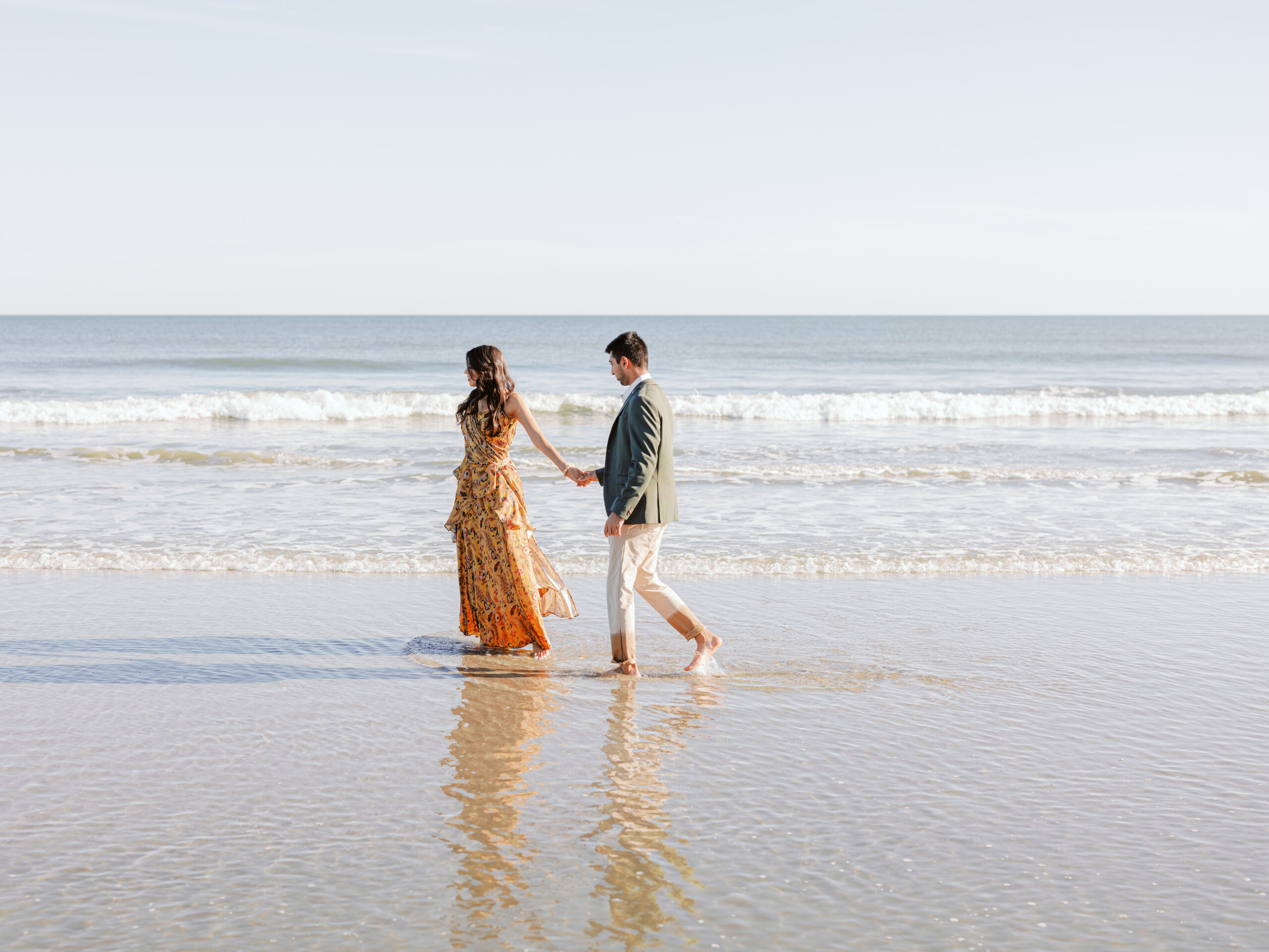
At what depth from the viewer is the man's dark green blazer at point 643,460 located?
5.19 meters

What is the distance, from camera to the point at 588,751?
435 cm

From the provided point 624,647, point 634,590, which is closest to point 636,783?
point 624,647

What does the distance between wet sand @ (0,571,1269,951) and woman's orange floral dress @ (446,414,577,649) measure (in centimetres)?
21

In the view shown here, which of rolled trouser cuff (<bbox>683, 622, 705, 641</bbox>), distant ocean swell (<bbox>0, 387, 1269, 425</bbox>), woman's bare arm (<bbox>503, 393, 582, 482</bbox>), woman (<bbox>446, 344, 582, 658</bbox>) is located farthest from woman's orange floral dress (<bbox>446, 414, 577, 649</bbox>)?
distant ocean swell (<bbox>0, 387, 1269, 425</bbox>)

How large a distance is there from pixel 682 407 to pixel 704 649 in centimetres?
1864

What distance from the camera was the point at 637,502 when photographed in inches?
206

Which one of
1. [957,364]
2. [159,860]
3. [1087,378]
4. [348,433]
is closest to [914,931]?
[159,860]

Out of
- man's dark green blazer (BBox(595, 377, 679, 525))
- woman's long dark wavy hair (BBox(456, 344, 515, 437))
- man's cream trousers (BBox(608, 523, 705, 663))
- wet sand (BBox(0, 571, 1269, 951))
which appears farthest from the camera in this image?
woman's long dark wavy hair (BBox(456, 344, 515, 437))

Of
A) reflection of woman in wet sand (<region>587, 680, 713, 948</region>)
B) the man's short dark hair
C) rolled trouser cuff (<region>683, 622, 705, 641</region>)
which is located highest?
the man's short dark hair

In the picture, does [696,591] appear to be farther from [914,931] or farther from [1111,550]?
[914,931]

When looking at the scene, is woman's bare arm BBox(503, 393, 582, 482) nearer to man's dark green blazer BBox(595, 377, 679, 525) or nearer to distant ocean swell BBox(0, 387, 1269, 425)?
man's dark green blazer BBox(595, 377, 679, 525)

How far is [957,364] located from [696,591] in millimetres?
44855

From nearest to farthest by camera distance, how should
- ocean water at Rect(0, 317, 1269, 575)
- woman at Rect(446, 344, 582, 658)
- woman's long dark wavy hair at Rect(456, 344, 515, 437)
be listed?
woman's long dark wavy hair at Rect(456, 344, 515, 437) → woman at Rect(446, 344, 582, 658) → ocean water at Rect(0, 317, 1269, 575)

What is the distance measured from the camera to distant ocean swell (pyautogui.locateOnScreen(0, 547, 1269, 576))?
8141mm
